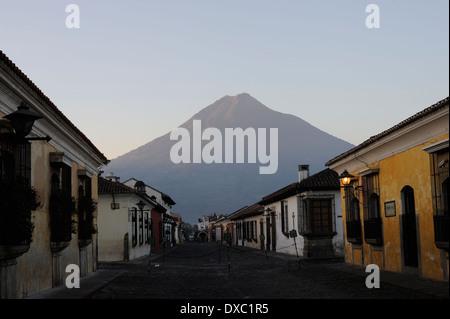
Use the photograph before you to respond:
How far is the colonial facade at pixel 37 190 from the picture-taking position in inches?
370

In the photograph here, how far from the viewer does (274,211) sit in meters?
36.0

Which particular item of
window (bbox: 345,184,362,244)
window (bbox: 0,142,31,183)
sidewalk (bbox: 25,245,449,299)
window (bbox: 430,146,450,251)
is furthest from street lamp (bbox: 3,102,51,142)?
window (bbox: 345,184,362,244)

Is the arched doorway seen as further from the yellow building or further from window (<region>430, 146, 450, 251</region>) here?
window (<region>430, 146, 450, 251</region>)

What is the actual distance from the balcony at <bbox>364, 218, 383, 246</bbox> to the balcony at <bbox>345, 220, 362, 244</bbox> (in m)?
1.16

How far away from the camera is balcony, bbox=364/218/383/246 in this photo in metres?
16.5

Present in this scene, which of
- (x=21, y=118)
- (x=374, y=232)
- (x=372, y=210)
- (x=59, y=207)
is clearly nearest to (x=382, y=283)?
(x=374, y=232)

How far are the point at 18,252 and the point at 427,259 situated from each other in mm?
9590

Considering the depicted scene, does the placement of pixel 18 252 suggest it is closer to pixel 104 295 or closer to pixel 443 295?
pixel 104 295

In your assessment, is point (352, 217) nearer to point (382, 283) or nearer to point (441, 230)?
point (382, 283)

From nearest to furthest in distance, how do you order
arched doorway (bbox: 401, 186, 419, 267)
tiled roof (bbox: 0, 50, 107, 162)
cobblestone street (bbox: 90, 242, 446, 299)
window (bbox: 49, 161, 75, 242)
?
tiled roof (bbox: 0, 50, 107, 162) → cobblestone street (bbox: 90, 242, 446, 299) → window (bbox: 49, 161, 75, 242) → arched doorway (bbox: 401, 186, 419, 267)

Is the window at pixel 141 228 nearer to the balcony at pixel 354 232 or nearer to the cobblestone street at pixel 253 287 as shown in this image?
the cobblestone street at pixel 253 287
